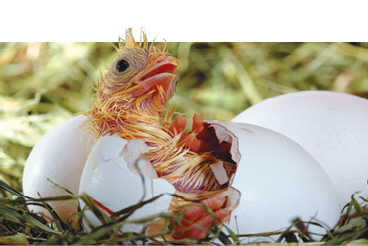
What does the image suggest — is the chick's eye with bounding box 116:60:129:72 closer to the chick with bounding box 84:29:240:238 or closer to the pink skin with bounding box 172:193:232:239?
the chick with bounding box 84:29:240:238

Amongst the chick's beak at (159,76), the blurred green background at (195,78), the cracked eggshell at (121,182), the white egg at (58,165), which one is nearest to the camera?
the cracked eggshell at (121,182)

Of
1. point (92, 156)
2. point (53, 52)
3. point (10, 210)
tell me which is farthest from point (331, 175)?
point (53, 52)

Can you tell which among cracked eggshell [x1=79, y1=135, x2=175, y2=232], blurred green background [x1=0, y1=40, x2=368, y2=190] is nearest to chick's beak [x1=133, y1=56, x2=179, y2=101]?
cracked eggshell [x1=79, y1=135, x2=175, y2=232]

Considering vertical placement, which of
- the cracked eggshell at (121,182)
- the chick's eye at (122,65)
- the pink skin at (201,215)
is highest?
the chick's eye at (122,65)

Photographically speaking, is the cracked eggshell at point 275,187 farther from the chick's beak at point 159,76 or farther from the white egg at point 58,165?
the white egg at point 58,165

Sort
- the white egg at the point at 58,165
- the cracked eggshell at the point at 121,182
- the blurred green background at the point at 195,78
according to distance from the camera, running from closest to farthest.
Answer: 1. the cracked eggshell at the point at 121,182
2. the white egg at the point at 58,165
3. the blurred green background at the point at 195,78

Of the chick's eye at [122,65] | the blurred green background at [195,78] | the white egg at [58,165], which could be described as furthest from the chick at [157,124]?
the blurred green background at [195,78]

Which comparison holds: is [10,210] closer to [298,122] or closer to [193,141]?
[193,141]
